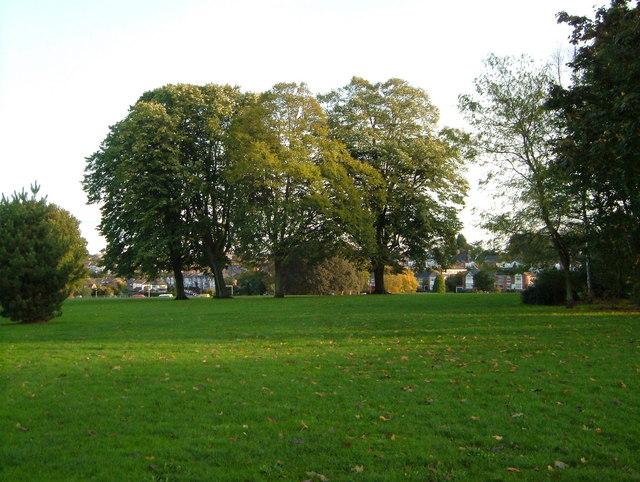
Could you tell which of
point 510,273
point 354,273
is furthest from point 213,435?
point 354,273

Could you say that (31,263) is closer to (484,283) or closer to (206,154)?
(206,154)

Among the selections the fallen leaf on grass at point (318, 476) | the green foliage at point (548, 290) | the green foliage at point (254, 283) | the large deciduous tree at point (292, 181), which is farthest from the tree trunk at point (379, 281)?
the fallen leaf on grass at point (318, 476)

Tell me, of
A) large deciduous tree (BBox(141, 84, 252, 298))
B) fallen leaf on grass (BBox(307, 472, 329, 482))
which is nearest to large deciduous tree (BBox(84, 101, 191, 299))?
large deciduous tree (BBox(141, 84, 252, 298))

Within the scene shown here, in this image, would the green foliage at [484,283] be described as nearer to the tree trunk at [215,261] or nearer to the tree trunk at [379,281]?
the tree trunk at [379,281]

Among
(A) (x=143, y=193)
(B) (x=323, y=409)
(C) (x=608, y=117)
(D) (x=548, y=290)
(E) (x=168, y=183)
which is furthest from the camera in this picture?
(E) (x=168, y=183)

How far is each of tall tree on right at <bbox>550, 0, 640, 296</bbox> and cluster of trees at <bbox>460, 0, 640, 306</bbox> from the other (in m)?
0.04

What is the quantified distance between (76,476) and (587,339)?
13.9 meters

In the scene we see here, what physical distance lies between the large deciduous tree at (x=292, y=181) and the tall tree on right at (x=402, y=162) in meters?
2.36

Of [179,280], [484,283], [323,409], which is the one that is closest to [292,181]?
[179,280]

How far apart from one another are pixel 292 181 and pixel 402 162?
8.79 metres

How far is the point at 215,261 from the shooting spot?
45.8 meters

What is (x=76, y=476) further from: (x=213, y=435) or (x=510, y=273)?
(x=510, y=273)

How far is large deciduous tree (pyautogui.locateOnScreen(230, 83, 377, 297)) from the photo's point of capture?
135 feet

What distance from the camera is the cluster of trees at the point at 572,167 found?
14133mm
